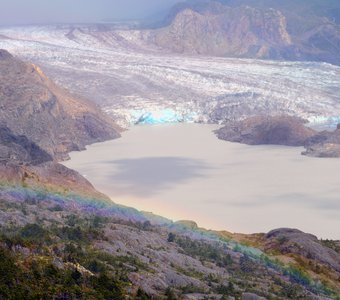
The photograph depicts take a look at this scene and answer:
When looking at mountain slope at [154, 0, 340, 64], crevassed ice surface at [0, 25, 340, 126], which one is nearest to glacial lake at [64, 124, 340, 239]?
crevassed ice surface at [0, 25, 340, 126]

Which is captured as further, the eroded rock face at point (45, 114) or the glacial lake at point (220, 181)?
the eroded rock face at point (45, 114)

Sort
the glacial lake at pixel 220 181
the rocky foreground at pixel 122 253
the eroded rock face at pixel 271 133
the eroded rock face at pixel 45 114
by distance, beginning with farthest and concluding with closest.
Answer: the eroded rock face at pixel 271 133 → the eroded rock face at pixel 45 114 → the glacial lake at pixel 220 181 → the rocky foreground at pixel 122 253

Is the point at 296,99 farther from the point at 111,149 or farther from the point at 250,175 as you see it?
the point at 250,175

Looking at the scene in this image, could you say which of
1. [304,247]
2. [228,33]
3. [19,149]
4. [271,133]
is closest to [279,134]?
[271,133]

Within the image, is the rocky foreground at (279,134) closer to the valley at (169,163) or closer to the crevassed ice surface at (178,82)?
the valley at (169,163)

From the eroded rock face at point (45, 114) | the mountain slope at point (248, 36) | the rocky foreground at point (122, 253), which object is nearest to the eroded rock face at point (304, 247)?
the rocky foreground at point (122, 253)

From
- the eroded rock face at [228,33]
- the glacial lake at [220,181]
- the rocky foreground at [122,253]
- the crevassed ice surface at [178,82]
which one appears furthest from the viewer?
the eroded rock face at [228,33]

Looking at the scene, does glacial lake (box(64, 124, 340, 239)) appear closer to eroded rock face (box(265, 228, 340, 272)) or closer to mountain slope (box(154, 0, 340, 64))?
eroded rock face (box(265, 228, 340, 272))
